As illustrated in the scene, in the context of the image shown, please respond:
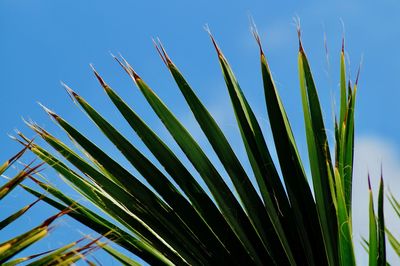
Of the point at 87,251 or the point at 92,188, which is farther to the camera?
the point at 92,188

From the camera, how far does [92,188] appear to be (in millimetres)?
2105

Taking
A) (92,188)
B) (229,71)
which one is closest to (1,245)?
(92,188)

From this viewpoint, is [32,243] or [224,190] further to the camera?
[224,190]

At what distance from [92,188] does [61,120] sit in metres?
0.31

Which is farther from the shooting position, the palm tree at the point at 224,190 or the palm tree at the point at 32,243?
the palm tree at the point at 224,190

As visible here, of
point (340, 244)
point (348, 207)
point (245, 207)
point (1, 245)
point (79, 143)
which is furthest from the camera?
point (79, 143)

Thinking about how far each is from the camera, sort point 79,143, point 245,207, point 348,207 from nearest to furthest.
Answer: point 348,207 → point 245,207 → point 79,143

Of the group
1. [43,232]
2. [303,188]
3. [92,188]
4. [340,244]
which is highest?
[92,188]

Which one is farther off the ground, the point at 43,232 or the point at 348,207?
the point at 43,232

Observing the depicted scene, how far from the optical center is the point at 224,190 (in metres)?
2.03

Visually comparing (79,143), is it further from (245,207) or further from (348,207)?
(348,207)

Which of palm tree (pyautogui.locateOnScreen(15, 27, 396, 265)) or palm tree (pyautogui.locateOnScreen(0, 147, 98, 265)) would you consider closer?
palm tree (pyautogui.locateOnScreen(0, 147, 98, 265))

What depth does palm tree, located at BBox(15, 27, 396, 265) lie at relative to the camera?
6.48ft

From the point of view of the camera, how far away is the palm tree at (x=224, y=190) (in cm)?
197
